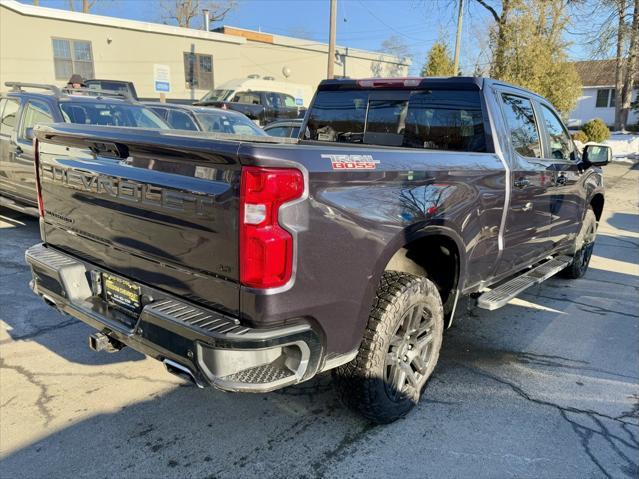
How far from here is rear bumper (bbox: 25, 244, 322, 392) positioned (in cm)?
213

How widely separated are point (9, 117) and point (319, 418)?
6822 mm

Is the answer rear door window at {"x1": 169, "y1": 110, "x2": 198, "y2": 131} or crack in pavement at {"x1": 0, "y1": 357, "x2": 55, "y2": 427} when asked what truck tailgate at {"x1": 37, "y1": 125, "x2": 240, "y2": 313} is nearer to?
crack in pavement at {"x1": 0, "y1": 357, "x2": 55, "y2": 427}

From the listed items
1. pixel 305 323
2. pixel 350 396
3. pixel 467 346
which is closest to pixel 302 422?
pixel 350 396

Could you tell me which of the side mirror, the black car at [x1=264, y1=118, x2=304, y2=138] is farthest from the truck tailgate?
the black car at [x1=264, y1=118, x2=304, y2=138]

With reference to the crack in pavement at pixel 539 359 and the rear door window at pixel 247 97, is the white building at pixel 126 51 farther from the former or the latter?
the crack in pavement at pixel 539 359

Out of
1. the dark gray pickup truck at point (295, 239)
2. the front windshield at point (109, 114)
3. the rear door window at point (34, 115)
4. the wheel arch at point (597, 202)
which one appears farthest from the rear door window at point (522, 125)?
the rear door window at point (34, 115)

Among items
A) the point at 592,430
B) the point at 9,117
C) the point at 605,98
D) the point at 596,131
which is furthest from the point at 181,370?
the point at 605,98

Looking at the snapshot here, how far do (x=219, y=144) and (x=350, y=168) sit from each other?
62cm

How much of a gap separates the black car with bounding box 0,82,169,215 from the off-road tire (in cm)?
569

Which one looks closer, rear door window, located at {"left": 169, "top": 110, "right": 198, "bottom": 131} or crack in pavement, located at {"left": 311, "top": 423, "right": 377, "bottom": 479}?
crack in pavement, located at {"left": 311, "top": 423, "right": 377, "bottom": 479}

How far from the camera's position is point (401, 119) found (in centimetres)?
406

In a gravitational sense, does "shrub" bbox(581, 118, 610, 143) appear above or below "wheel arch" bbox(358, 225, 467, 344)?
above

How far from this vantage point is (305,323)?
7.52ft

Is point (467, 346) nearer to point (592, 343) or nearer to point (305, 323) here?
point (592, 343)
